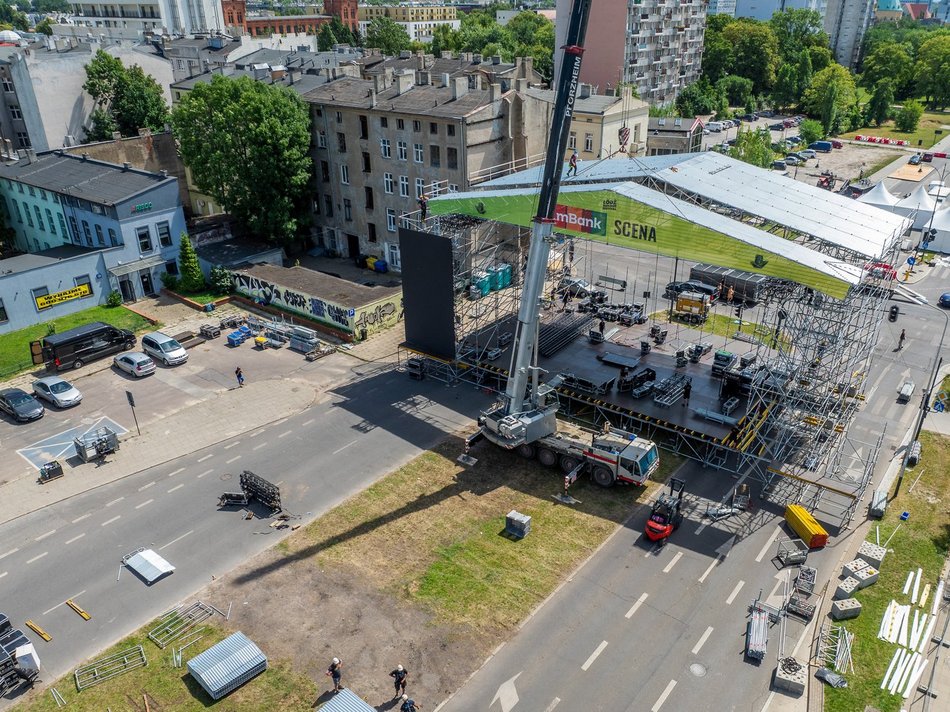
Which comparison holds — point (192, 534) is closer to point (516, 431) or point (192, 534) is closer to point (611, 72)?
point (516, 431)

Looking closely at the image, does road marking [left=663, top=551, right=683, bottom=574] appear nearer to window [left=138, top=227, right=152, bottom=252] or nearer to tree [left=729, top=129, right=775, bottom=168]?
window [left=138, top=227, right=152, bottom=252]

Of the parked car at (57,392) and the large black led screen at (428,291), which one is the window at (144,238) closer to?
the parked car at (57,392)

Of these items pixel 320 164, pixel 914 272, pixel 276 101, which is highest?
pixel 276 101

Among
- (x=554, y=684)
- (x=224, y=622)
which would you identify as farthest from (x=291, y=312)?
(x=554, y=684)

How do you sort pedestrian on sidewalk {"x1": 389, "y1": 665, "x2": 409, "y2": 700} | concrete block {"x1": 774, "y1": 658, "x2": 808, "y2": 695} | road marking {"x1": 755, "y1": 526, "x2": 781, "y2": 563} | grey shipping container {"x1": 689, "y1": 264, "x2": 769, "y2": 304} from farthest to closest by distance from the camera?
grey shipping container {"x1": 689, "y1": 264, "x2": 769, "y2": 304}, road marking {"x1": 755, "y1": 526, "x2": 781, "y2": 563}, concrete block {"x1": 774, "y1": 658, "x2": 808, "y2": 695}, pedestrian on sidewalk {"x1": 389, "y1": 665, "x2": 409, "y2": 700}

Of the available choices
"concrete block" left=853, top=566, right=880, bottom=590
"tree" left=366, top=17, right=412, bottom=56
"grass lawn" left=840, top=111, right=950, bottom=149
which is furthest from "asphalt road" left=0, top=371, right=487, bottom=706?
"tree" left=366, top=17, right=412, bottom=56

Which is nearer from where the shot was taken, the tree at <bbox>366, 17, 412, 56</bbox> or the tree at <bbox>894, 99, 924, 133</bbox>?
the tree at <bbox>894, 99, 924, 133</bbox>
